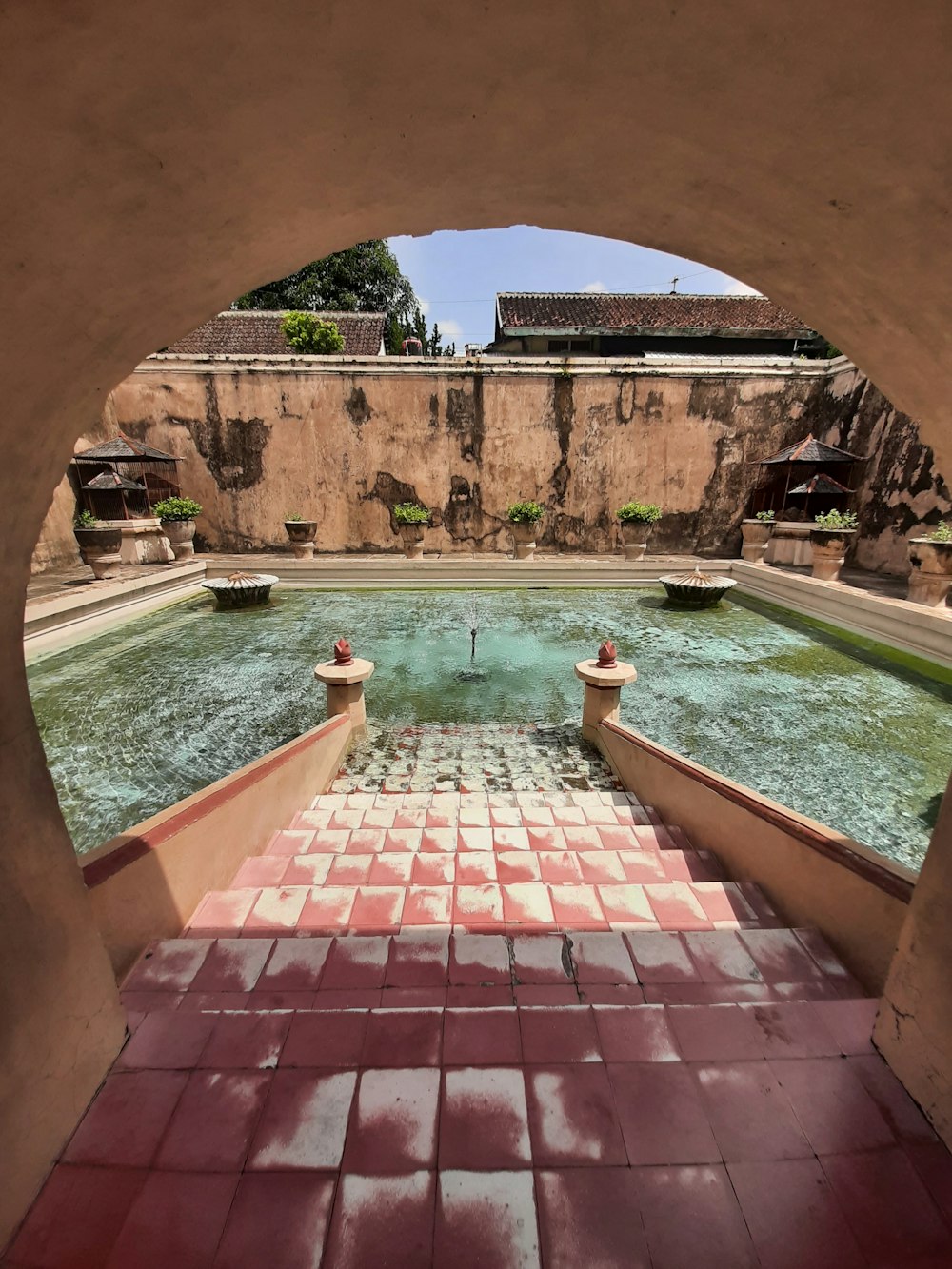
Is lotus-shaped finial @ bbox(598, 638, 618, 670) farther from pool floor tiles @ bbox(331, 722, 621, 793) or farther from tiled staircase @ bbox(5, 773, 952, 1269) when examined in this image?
tiled staircase @ bbox(5, 773, 952, 1269)

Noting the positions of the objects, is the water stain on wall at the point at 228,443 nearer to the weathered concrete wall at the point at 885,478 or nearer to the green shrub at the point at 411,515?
the green shrub at the point at 411,515

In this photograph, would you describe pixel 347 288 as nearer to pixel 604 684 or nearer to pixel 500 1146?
pixel 604 684

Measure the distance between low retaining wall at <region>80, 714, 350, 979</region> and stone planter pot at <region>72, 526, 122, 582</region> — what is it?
9.35 m

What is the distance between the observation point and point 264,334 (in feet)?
60.4

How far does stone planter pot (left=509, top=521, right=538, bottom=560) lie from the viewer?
525 inches

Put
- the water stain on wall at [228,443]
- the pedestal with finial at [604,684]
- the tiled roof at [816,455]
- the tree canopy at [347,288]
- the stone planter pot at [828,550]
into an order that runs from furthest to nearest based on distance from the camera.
→ the tree canopy at [347,288]
the water stain on wall at [228,443]
the tiled roof at [816,455]
the stone planter pot at [828,550]
the pedestal with finial at [604,684]

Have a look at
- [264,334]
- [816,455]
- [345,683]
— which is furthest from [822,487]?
[264,334]

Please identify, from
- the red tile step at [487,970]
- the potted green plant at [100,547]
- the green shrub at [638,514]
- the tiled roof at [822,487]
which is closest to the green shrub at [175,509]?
the potted green plant at [100,547]

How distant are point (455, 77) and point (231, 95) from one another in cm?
44

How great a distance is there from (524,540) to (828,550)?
658 centimetres

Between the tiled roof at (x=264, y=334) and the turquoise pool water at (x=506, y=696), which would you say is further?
the tiled roof at (x=264, y=334)

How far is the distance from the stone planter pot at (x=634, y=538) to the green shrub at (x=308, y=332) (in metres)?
10.9

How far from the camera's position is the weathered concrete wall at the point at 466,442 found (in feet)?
44.8

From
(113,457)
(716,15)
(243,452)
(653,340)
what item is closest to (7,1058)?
(716,15)
